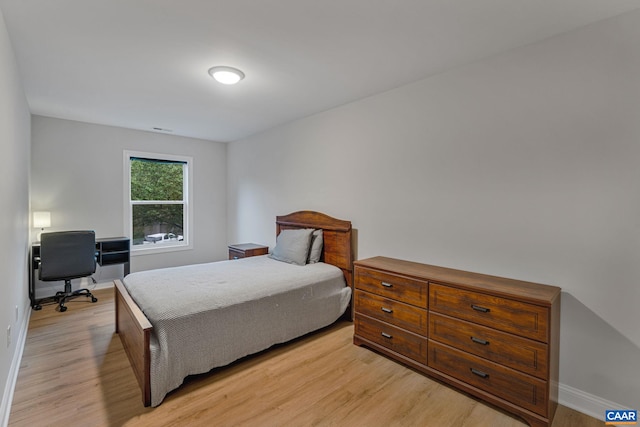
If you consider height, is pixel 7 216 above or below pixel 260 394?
above

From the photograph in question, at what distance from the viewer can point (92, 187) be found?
4.48 metres

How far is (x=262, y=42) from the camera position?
2.16 metres

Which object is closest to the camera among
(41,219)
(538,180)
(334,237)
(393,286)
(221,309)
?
(538,180)

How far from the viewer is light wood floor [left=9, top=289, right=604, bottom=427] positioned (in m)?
1.87

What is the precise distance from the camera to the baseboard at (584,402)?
1.88 m

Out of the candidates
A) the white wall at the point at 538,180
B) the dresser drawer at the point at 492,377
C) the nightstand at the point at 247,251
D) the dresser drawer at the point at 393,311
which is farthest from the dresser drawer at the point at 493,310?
the nightstand at the point at 247,251

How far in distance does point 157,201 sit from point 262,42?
13.1ft

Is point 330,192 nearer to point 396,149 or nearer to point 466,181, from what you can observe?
point 396,149

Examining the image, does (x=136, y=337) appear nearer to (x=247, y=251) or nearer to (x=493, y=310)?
(x=247, y=251)

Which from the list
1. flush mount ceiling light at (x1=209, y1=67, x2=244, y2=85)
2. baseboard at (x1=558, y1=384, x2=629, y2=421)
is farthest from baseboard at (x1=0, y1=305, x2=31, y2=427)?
baseboard at (x1=558, y1=384, x2=629, y2=421)

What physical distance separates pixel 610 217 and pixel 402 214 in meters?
1.48

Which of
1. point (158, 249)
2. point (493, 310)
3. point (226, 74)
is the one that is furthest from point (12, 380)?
point (493, 310)

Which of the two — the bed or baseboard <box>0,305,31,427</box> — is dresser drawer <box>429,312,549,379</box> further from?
baseboard <box>0,305,31,427</box>

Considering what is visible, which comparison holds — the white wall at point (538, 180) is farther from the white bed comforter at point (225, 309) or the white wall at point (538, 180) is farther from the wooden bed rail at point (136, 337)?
the wooden bed rail at point (136, 337)
